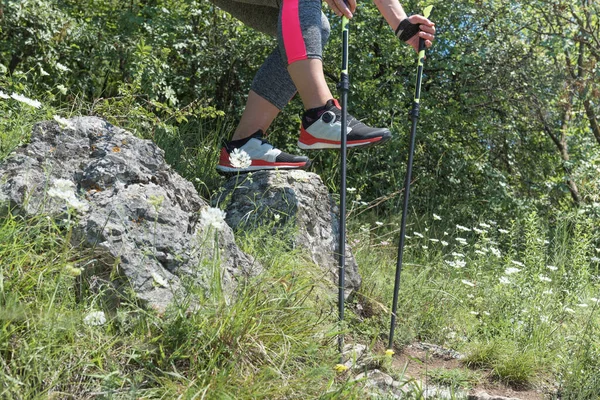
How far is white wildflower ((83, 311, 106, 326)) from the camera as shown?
1925 millimetres

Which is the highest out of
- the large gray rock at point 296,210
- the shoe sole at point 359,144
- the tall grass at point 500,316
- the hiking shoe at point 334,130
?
the hiking shoe at point 334,130

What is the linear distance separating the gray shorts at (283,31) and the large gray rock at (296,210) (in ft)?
1.28

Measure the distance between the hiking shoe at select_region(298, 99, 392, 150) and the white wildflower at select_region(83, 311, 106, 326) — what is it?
1387 millimetres

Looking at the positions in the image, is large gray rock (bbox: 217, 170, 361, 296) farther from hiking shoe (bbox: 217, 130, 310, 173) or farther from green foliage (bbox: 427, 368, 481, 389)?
green foliage (bbox: 427, 368, 481, 389)

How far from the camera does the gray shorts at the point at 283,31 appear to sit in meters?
2.96

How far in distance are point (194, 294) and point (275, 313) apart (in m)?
0.29

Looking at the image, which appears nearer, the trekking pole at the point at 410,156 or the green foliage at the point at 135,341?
the green foliage at the point at 135,341

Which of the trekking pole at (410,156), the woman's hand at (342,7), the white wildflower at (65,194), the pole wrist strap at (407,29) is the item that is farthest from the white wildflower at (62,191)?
the pole wrist strap at (407,29)

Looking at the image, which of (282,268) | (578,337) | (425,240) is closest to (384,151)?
(425,240)

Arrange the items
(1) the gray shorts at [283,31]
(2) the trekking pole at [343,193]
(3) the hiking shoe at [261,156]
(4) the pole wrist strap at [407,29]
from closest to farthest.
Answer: (2) the trekking pole at [343,193], (1) the gray shorts at [283,31], (4) the pole wrist strap at [407,29], (3) the hiking shoe at [261,156]

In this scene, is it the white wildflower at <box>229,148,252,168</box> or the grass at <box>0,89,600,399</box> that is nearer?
the grass at <box>0,89,600,399</box>

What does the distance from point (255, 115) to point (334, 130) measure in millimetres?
531

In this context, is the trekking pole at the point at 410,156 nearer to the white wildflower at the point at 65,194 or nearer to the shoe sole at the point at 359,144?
the shoe sole at the point at 359,144

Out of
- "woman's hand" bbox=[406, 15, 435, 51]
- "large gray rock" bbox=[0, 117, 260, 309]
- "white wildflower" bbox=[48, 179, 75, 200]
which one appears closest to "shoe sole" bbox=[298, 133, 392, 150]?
"woman's hand" bbox=[406, 15, 435, 51]
